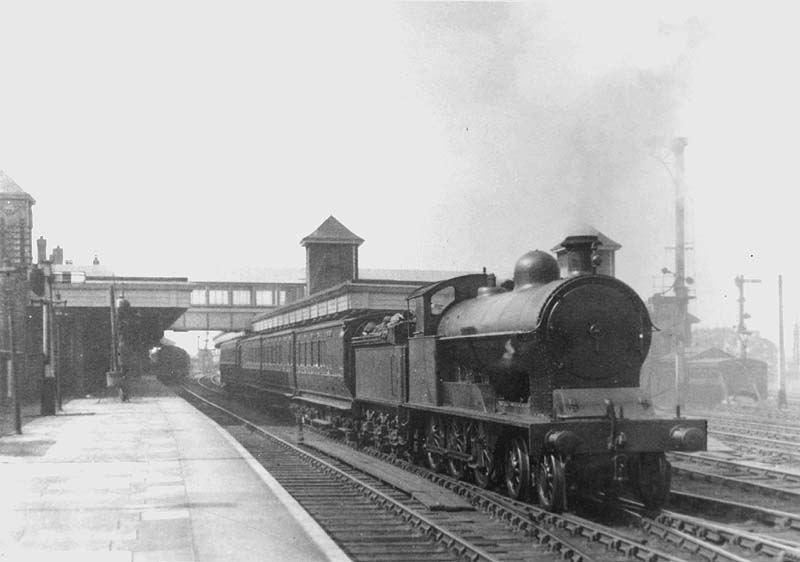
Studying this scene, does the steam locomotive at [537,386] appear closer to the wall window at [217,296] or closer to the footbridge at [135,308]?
the footbridge at [135,308]

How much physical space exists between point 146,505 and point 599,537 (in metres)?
4.85

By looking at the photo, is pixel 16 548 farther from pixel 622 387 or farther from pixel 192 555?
pixel 622 387

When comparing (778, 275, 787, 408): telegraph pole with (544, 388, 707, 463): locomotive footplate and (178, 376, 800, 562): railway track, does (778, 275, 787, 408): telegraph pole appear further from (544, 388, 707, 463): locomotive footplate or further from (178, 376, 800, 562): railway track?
(178, 376, 800, 562): railway track

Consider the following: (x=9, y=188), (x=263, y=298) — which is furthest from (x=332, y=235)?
(x=9, y=188)

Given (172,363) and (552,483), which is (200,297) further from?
(552,483)

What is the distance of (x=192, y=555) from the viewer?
24.8ft

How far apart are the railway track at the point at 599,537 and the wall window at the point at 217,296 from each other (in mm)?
52042

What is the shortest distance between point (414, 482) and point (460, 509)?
208 cm

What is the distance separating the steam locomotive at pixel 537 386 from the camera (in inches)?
396

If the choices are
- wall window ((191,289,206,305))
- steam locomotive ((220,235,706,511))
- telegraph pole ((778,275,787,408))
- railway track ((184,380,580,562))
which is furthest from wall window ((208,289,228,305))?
railway track ((184,380,580,562))

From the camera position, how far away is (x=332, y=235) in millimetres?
48062

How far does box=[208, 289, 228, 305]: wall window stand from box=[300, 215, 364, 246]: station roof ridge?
582 inches

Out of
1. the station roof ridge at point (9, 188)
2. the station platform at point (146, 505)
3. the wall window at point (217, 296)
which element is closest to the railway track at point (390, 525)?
the station platform at point (146, 505)

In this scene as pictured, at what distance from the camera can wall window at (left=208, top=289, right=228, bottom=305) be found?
200 feet
